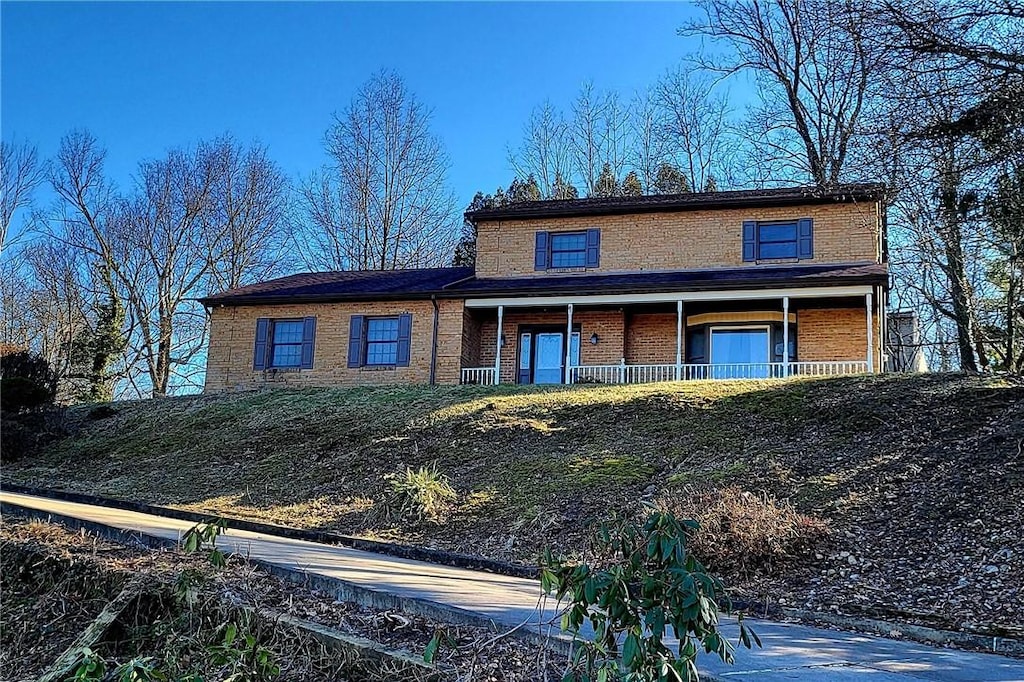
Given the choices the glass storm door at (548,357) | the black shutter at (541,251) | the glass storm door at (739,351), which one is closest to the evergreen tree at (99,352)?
the glass storm door at (548,357)

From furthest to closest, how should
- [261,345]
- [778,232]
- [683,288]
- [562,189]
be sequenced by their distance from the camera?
1. [562,189]
2. [261,345]
3. [778,232]
4. [683,288]

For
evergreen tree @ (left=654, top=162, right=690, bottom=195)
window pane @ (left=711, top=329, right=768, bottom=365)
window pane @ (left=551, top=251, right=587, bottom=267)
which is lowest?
window pane @ (left=711, top=329, right=768, bottom=365)

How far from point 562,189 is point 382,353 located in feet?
48.8

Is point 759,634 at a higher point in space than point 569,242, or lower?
lower

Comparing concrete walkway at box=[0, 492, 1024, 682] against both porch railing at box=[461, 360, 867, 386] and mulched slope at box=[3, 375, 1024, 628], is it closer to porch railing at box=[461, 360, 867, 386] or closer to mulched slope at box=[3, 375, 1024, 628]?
mulched slope at box=[3, 375, 1024, 628]

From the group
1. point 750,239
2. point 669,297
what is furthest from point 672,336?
point 750,239

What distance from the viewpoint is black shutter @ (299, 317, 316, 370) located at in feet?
72.2

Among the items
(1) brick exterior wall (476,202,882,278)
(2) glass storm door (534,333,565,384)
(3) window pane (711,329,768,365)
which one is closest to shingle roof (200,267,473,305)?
(1) brick exterior wall (476,202,882,278)

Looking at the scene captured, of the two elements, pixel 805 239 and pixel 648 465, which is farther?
pixel 805 239

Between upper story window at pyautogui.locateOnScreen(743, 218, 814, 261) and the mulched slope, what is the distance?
594cm

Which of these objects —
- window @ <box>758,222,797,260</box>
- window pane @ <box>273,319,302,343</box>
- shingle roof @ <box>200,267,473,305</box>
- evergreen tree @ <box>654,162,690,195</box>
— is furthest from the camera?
evergreen tree @ <box>654,162,690,195</box>

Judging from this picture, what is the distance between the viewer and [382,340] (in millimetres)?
21688

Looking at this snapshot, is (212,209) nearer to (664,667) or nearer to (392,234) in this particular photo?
Result: (392,234)

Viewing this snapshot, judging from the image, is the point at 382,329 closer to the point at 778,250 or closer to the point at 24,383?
the point at 24,383
